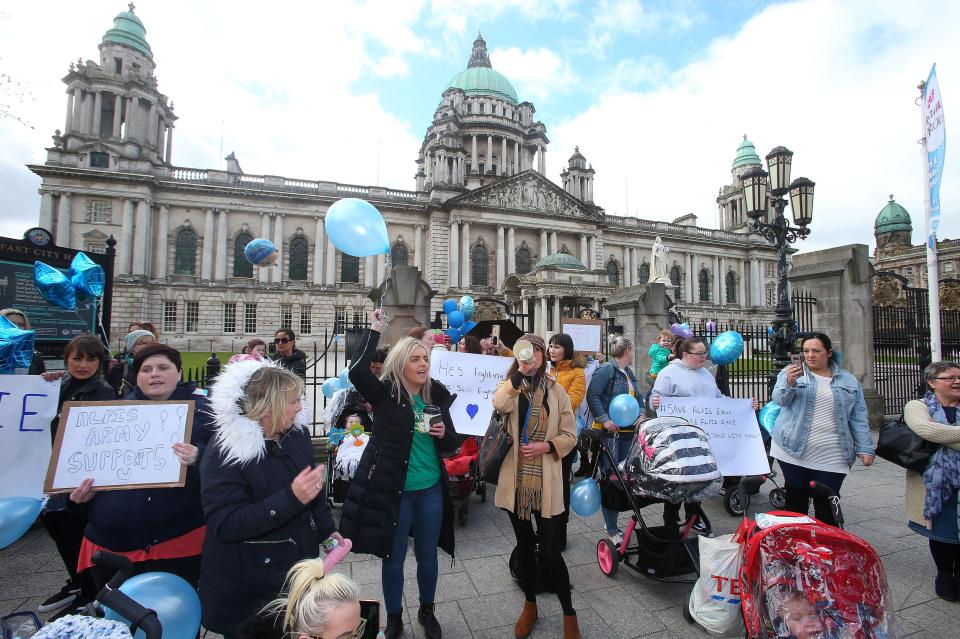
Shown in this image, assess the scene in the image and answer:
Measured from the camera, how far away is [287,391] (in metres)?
2.34

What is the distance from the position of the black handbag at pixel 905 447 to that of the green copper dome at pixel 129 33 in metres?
53.4

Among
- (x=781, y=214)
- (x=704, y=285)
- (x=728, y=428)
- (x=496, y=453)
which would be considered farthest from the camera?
(x=704, y=285)

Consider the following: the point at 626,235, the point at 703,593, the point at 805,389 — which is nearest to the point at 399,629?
the point at 703,593

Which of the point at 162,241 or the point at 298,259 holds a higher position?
the point at 162,241

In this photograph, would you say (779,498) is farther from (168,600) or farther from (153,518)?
(153,518)

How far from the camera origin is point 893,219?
46.0 metres

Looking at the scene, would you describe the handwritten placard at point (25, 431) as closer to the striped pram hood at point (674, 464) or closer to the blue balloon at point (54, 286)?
the blue balloon at point (54, 286)

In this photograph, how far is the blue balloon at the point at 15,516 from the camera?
8.49 feet

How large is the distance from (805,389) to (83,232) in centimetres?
4466

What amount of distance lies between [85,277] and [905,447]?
9.42m

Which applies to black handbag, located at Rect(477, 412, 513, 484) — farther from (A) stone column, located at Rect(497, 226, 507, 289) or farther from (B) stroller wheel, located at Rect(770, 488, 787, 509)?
(A) stone column, located at Rect(497, 226, 507, 289)

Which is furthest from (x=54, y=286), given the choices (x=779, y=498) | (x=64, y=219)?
(x=64, y=219)

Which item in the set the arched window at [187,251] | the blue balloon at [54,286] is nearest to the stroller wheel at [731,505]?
the blue balloon at [54,286]

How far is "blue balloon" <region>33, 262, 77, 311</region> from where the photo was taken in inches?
223
